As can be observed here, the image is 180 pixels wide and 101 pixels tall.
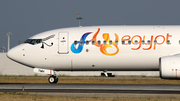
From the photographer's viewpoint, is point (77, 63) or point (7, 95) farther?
point (77, 63)

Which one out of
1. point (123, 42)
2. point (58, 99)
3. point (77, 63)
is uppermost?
point (123, 42)

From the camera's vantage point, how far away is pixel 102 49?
23.4m

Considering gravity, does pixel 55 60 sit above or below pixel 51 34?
below

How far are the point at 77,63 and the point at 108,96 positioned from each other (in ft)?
26.9

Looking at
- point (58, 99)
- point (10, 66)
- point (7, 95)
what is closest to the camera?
point (58, 99)

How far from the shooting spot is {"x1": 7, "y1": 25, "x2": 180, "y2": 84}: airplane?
23.2 metres

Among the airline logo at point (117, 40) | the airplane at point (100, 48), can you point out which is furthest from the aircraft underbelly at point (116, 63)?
the airline logo at point (117, 40)

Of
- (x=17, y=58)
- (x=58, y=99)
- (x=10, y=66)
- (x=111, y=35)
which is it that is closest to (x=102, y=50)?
(x=111, y=35)

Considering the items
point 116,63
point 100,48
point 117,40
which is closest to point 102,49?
point 100,48

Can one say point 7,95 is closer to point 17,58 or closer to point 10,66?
point 17,58

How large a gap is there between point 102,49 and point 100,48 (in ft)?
0.58

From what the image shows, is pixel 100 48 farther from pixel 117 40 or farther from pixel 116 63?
pixel 116 63

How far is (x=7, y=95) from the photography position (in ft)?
54.6

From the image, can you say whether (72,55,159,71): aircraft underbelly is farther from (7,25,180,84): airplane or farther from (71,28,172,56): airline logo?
(71,28,172,56): airline logo
